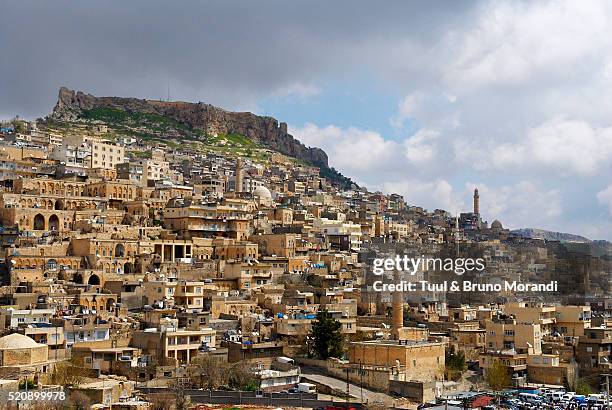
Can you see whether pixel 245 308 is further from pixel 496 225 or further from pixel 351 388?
pixel 496 225

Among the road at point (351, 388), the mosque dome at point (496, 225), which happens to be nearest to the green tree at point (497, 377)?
the road at point (351, 388)

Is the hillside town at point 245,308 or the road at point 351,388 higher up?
the hillside town at point 245,308

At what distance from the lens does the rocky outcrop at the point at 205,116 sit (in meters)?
104

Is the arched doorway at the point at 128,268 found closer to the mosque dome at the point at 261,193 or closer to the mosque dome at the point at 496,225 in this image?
the mosque dome at the point at 261,193

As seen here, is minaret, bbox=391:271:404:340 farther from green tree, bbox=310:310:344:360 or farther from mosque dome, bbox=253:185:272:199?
mosque dome, bbox=253:185:272:199

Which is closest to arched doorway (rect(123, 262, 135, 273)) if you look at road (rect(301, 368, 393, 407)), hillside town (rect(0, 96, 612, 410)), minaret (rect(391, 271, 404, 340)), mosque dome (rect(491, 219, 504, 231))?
hillside town (rect(0, 96, 612, 410))

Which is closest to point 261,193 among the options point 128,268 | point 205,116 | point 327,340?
point 128,268

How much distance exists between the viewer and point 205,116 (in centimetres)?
10888

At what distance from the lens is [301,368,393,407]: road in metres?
27.4

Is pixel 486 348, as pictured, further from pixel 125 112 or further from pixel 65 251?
pixel 125 112

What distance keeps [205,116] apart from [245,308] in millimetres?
75591

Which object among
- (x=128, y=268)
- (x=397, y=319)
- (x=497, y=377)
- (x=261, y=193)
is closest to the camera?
(x=497, y=377)

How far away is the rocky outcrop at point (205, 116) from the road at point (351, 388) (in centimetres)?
7608

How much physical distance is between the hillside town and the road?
3.7 inches
